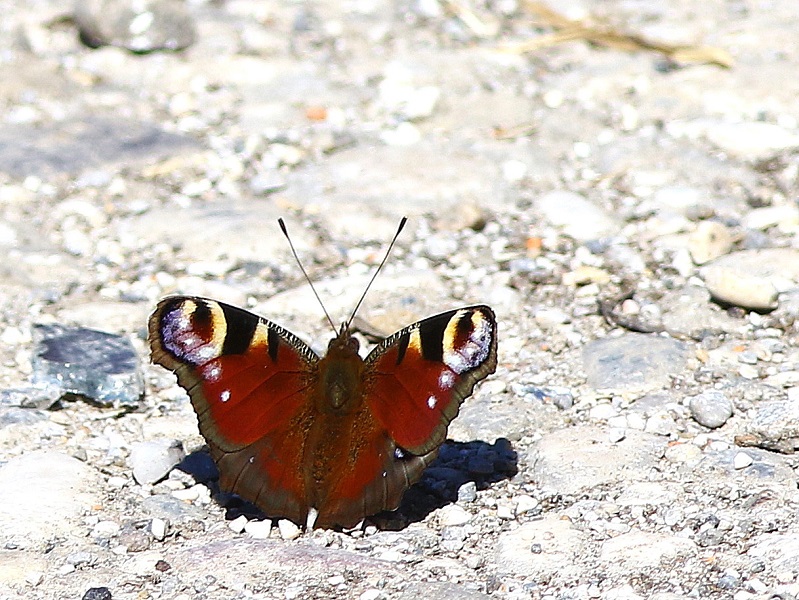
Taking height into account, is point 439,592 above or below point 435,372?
below

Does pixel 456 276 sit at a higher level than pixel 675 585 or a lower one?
lower

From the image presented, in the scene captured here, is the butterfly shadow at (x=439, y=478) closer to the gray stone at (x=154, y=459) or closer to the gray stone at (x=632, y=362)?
the gray stone at (x=154, y=459)

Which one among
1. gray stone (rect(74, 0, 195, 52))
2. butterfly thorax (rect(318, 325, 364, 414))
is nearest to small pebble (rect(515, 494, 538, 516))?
butterfly thorax (rect(318, 325, 364, 414))

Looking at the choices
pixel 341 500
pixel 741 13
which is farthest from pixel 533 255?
pixel 741 13

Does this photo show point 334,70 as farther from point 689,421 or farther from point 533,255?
point 689,421

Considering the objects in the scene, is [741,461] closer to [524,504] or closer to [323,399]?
[524,504]

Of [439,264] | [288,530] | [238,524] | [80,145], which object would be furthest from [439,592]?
[80,145]
